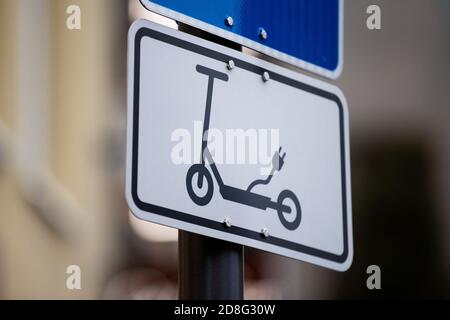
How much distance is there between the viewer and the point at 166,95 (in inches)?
63.4

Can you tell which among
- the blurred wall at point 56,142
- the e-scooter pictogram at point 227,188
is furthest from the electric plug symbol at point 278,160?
the blurred wall at point 56,142

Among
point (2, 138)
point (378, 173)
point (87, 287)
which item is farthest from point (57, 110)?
point (378, 173)

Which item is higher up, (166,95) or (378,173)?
(378,173)

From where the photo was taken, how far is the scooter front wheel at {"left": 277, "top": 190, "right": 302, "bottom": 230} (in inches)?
69.1

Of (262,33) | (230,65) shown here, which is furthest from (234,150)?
(262,33)

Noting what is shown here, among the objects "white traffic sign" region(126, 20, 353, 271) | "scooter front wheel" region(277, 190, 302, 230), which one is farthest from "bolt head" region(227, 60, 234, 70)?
"scooter front wheel" region(277, 190, 302, 230)

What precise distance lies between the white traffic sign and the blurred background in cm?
584

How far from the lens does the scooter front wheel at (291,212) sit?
176 centimetres

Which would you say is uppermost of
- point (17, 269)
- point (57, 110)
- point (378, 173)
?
point (57, 110)

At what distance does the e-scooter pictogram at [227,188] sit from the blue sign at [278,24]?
4.2 inches

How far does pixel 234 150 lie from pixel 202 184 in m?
0.09

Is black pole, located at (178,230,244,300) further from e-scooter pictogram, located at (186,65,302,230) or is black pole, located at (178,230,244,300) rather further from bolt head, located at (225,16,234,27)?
bolt head, located at (225,16,234,27)
